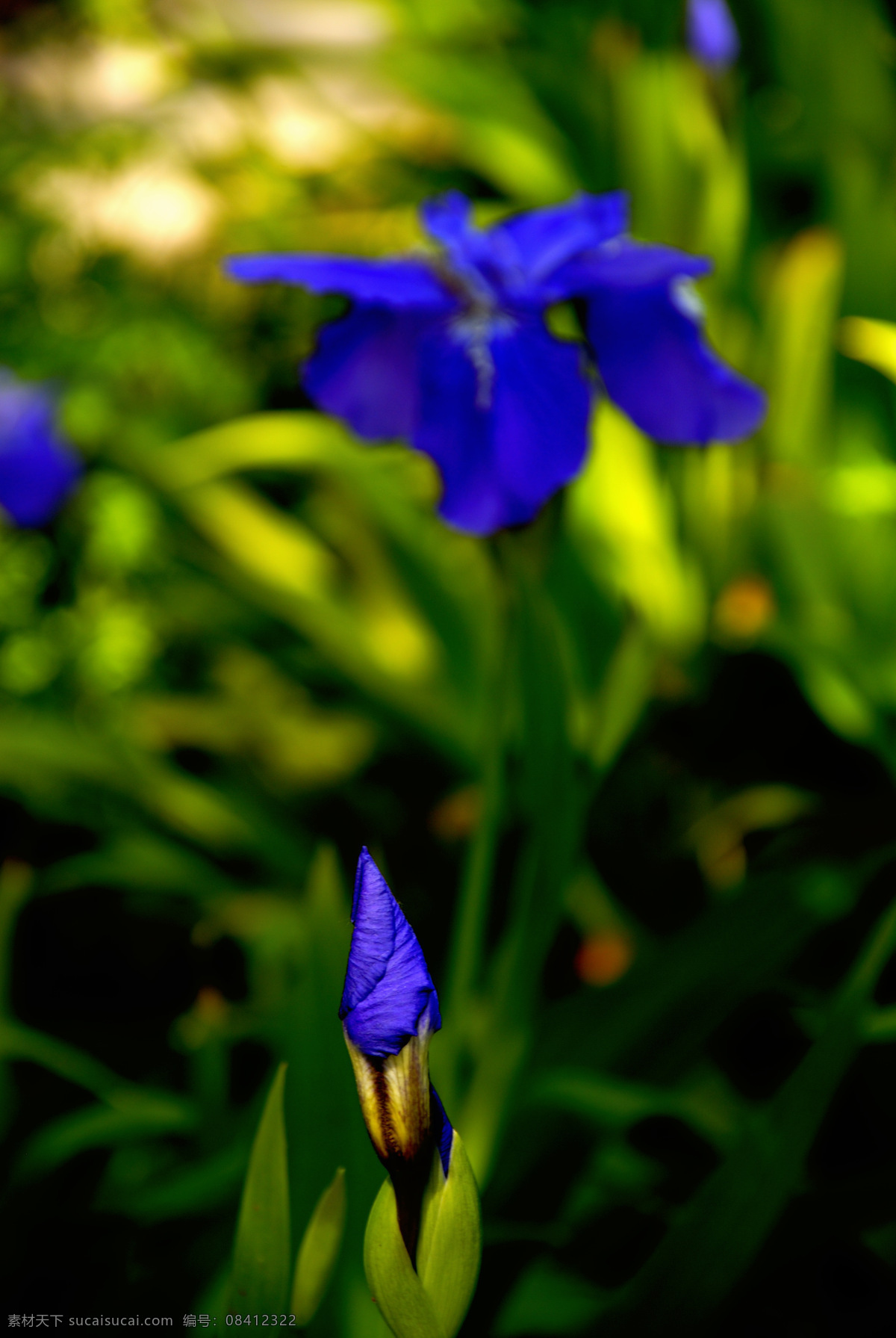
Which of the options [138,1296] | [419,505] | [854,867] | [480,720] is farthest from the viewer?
[419,505]

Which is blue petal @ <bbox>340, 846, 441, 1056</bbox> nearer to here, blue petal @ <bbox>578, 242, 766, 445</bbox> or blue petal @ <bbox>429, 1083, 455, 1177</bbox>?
blue petal @ <bbox>429, 1083, 455, 1177</bbox>

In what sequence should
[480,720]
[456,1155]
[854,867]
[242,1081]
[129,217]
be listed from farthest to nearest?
1. [129,217]
2. [480,720]
3. [242,1081]
4. [854,867]
5. [456,1155]

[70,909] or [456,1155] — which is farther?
[70,909]

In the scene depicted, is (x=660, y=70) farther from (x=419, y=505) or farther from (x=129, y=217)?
(x=129, y=217)

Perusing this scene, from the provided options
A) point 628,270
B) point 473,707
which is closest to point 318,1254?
point 628,270

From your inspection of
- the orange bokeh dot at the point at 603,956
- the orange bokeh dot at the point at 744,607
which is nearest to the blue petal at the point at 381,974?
the orange bokeh dot at the point at 603,956

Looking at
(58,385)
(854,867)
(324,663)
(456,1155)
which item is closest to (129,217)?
(58,385)
